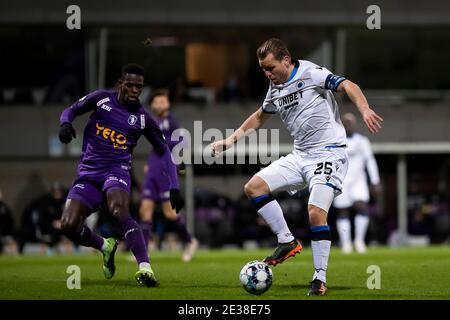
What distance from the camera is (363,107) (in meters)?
8.24

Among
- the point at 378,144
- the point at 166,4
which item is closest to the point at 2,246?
the point at 166,4

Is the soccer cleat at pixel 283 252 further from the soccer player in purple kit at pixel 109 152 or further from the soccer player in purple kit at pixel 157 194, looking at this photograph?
the soccer player in purple kit at pixel 157 194

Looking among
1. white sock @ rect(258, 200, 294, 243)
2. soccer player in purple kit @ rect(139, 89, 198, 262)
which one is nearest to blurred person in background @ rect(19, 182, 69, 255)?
soccer player in purple kit @ rect(139, 89, 198, 262)

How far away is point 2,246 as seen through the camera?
883 inches

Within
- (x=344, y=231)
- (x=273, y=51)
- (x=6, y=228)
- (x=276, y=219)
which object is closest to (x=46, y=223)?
(x=6, y=228)

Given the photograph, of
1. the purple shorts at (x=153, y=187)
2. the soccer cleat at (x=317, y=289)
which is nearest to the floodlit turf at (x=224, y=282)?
the soccer cleat at (x=317, y=289)

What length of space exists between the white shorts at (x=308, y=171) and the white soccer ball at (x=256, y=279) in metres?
0.97

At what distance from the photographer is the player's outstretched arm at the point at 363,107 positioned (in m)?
8.11

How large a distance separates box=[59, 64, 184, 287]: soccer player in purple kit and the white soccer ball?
1.22 meters

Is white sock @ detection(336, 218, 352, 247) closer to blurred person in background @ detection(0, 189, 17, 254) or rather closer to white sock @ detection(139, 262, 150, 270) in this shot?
blurred person in background @ detection(0, 189, 17, 254)

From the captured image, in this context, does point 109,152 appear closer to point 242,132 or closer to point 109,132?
point 109,132

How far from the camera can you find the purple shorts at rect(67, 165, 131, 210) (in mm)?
9602
